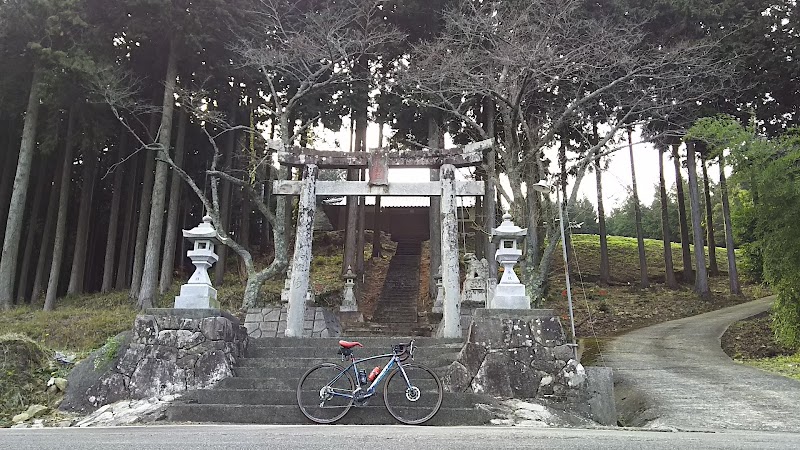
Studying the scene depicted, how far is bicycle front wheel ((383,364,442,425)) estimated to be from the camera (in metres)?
4.62

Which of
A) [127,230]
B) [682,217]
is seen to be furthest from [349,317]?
[682,217]

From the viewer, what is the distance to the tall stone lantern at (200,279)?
5.91 metres

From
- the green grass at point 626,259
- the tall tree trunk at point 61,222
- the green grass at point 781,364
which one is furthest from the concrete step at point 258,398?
the green grass at point 626,259

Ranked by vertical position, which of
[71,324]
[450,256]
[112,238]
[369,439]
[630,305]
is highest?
[112,238]

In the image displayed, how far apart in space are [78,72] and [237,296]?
592 cm

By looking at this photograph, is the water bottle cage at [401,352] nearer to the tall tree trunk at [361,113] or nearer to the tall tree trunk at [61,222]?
the tall tree trunk at [361,113]

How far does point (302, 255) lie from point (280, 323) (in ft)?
8.63

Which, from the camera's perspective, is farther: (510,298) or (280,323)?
(280,323)

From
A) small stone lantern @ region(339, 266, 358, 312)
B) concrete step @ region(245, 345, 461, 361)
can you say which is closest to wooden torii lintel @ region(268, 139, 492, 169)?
concrete step @ region(245, 345, 461, 361)

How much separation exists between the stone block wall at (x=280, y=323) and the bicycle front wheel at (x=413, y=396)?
5.08 m

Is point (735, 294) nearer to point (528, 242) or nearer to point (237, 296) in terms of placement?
point (528, 242)

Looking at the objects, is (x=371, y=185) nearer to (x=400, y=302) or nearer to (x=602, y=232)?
(x=400, y=302)

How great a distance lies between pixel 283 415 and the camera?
4.79 meters

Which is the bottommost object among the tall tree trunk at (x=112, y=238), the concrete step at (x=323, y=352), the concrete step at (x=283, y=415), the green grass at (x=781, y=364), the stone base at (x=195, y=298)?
the concrete step at (x=283, y=415)
